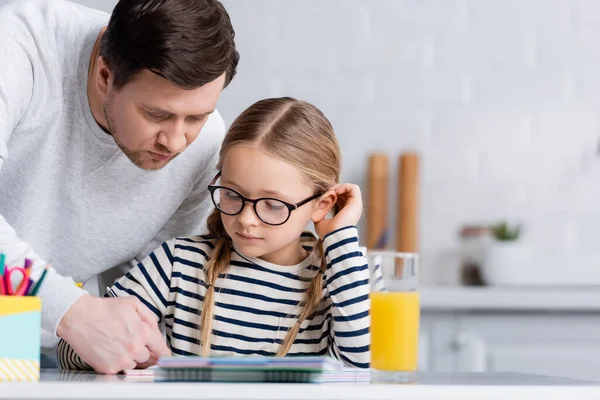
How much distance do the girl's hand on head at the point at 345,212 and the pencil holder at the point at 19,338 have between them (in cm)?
65

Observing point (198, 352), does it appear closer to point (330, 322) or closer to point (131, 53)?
point (330, 322)

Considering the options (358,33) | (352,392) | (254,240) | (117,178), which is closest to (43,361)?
(117,178)

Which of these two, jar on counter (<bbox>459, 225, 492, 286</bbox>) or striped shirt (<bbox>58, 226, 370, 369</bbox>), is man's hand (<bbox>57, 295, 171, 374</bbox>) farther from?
jar on counter (<bbox>459, 225, 492, 286</bbox>)

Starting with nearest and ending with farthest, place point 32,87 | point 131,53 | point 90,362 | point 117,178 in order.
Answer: point 90,362, point 131,53, point 32,87, point 117,178

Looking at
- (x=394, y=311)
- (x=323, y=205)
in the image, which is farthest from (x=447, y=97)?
(x=394, y=311)

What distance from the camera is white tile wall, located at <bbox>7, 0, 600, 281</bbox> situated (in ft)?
9.86

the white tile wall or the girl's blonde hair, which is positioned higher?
the white tile wall

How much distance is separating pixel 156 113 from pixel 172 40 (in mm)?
156

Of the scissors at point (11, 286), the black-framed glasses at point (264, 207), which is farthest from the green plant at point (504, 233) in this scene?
the scissors at point (11, 286)

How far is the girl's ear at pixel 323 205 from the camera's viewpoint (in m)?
1.50

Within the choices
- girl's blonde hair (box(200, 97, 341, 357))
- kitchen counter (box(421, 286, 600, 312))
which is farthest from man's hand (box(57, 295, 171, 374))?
kitchen counter (box(421, 286, 600, 312))

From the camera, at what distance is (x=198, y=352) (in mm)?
1456

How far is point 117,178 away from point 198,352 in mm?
451

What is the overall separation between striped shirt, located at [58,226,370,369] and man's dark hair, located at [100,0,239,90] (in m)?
0.34
